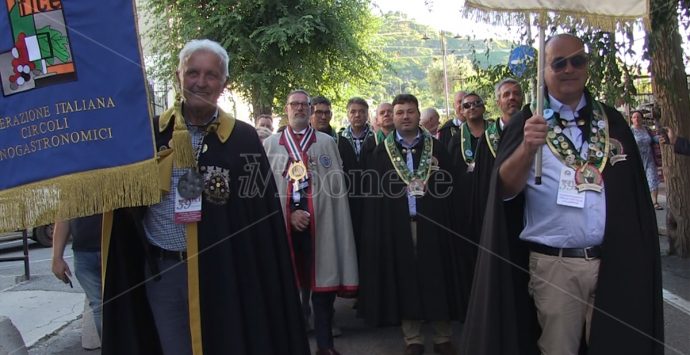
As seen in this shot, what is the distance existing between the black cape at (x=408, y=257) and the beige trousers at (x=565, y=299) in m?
1.99

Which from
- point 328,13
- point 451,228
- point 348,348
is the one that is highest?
point 328,13

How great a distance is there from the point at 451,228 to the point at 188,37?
10.4 meters

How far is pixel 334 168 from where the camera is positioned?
5.40 m

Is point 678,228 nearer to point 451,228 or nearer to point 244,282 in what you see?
point 451,228

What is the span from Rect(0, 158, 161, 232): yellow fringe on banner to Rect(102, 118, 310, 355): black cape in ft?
1.07

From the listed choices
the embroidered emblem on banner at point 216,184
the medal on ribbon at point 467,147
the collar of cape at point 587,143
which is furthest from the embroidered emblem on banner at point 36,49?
the medal on ribbon at point 467,147

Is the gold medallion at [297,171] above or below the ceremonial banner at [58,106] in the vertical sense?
below

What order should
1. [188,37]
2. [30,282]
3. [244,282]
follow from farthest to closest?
[188,37], [30,282], [244,282]

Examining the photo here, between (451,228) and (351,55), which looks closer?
(451,228)

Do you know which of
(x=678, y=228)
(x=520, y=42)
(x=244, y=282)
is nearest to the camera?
(x=244, y=282)

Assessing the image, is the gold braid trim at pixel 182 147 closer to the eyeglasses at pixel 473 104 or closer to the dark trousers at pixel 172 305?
the dark trousers at pixel 172 305

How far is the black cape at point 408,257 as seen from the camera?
5285mm

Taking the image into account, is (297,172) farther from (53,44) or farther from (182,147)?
(53,44)

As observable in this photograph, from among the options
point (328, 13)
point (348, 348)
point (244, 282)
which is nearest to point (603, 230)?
point (244, 282)
